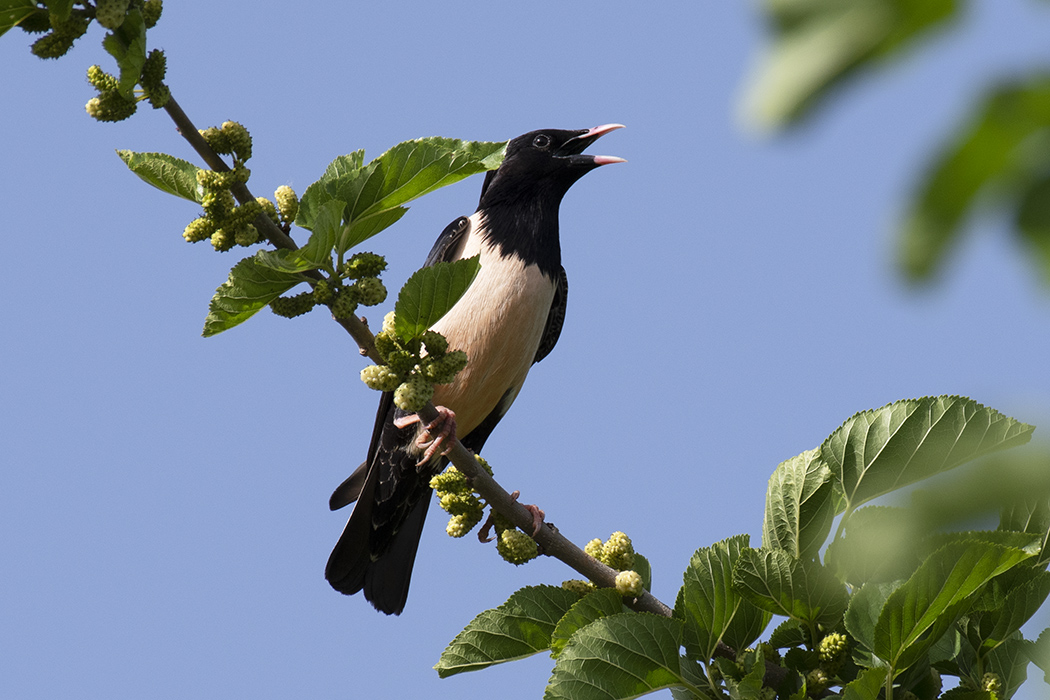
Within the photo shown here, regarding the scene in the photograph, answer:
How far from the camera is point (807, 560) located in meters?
2.74

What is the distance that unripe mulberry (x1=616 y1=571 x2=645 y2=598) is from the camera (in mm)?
2914

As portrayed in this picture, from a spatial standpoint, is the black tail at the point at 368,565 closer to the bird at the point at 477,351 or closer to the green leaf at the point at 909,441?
the bird at the point at 477,351

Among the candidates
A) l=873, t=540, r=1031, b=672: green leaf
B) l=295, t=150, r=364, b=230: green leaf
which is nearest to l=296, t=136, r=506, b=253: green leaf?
l=295, t=150, r=364, b=230: green leaf

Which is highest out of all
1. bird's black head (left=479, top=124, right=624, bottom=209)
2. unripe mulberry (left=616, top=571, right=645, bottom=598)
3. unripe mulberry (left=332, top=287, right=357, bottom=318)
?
bird's black head (left=479, top=124, right=624, bottom=209)

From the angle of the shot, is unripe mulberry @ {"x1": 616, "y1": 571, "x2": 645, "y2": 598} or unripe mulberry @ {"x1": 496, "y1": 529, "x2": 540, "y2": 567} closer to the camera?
unripe mulberry @ {"x1": 616, "y1": 571, "x2": 645, "y2": 598}

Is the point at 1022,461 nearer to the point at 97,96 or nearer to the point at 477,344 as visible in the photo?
the point at 97,96

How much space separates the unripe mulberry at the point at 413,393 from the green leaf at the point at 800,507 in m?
0.98

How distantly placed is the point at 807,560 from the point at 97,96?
2.11 m

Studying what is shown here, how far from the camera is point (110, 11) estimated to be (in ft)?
7.16

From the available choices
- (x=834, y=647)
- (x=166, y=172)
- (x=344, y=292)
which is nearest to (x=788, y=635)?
(x=834, y=647)

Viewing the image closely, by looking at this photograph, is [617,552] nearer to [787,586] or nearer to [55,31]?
[787,586]

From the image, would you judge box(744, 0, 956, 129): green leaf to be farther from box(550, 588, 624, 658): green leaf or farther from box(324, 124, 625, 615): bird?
box(324, 124, 625, 615): bird

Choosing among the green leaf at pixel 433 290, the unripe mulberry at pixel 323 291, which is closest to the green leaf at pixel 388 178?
the unripe mulberry at pixel 323 291

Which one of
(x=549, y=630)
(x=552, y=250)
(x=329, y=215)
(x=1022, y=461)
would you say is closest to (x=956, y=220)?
(x=1022, y=461)
